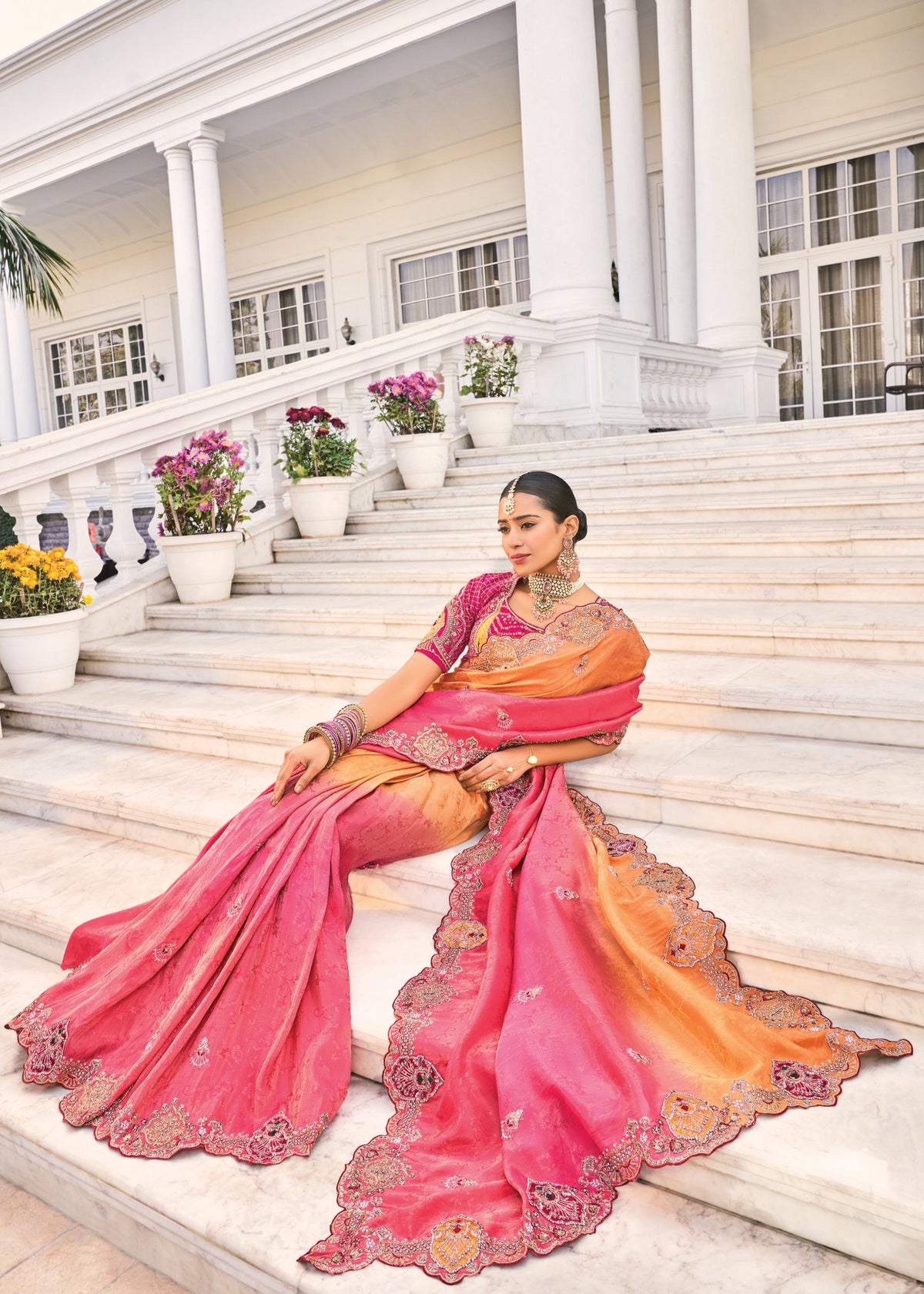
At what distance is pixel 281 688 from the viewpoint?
4.55 m

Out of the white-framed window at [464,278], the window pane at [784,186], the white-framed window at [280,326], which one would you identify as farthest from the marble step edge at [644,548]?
the white-framed window at [280,326]

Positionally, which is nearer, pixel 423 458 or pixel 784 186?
pixel 423 458

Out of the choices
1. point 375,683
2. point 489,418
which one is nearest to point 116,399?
point 489,418

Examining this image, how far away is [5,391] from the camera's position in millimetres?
13922

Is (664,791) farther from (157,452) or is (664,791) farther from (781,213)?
(781,213)

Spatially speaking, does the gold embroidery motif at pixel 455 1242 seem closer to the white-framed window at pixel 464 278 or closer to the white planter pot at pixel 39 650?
the white planter pot at pixel 39 650

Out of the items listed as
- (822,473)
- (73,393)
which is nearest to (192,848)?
(822,473)

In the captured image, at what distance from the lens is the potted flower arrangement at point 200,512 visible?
568cm

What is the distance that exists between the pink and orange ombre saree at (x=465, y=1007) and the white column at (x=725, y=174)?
7056 mm

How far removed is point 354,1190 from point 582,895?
2.51 ft

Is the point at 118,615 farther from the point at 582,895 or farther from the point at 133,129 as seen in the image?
the point at 133,129

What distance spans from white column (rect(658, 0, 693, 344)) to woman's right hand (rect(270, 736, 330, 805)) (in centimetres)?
799

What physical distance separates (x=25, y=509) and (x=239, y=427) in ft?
4.89

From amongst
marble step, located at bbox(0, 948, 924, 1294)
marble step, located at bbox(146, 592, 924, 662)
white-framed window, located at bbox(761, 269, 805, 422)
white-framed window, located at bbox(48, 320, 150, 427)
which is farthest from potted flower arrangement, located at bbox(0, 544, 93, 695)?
white-framed window, located at bbox(48, 320, 150, 427)
